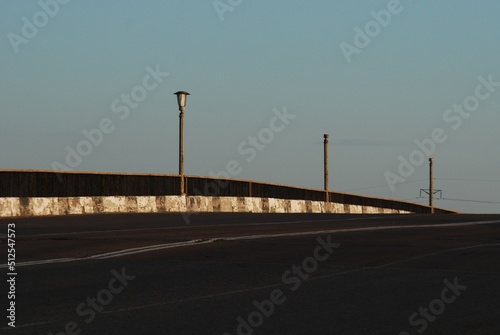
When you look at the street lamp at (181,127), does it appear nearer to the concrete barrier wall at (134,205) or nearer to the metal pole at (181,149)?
the metal pole at (181,149)

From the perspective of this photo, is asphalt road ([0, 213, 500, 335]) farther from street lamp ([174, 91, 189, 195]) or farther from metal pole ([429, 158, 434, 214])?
metal pole ([429, 158, 434, 214])

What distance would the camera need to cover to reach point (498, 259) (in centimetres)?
1402

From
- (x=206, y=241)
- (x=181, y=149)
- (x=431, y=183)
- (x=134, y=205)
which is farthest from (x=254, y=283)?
(x=431, y=183)

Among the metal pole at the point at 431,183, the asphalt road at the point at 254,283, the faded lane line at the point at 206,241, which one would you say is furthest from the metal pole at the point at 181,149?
the metal pole at the point at 431,183

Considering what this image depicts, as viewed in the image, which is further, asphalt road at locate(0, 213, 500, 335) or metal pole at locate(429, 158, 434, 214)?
metal pole at locate(429, 158, 434, 214)

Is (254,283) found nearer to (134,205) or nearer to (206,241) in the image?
(206,241)

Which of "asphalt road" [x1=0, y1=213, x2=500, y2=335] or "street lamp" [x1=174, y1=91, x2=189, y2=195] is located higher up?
"street lamp" [x1=174, y1=91, x2=189, y2=195]

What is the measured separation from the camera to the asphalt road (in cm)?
823

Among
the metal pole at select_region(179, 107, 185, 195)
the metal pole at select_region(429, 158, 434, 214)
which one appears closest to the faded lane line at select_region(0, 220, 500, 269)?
the metal pole at select_region(179, 107, 185, 195)

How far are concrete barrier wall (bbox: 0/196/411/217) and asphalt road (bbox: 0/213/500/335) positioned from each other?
9.91 m

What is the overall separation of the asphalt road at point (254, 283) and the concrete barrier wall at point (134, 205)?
9914mm

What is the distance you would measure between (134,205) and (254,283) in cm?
2199

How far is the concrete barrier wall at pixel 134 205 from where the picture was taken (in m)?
28.4

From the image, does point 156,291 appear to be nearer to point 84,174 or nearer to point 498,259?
point 498,259
